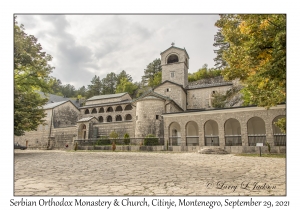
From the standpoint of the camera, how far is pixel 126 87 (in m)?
51.3

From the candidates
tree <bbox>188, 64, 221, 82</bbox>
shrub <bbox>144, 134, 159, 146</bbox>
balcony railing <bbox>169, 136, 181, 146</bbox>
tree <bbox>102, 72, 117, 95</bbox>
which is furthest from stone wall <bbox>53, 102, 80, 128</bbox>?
tree <bbox>188, 64, 221, 82</bbox>

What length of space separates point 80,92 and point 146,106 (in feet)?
155

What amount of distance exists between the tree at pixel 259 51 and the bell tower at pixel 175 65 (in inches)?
883

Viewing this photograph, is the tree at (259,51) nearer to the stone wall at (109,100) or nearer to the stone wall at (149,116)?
the stone wall at (149,116)

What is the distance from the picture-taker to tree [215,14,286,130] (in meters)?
5.70

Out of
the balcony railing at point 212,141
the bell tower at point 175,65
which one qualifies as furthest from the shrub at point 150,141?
the bell tower at point 175,65

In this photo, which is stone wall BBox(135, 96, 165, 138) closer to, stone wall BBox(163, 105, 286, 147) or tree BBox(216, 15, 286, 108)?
stone wall BBox(163, 105, 286, 147)

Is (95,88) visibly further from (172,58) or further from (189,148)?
(189,148)

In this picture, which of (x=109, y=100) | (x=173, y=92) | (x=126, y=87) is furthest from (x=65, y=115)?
(x=173, y=92)

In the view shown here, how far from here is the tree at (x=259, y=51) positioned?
570 cm

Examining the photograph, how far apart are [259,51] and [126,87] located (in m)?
45.9

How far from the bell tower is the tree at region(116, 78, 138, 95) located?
2048cm

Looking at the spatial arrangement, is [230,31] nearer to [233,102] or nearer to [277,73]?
[277,73]
